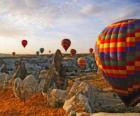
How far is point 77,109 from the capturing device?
20.9 meters

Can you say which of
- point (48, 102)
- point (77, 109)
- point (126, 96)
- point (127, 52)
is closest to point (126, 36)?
point (127, 52)

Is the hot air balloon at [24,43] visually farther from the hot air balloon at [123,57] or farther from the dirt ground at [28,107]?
the hot air balloon at [123,57]

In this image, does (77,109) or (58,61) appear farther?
(58,61)

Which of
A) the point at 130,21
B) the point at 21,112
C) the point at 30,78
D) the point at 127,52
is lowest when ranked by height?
the point at 21,112

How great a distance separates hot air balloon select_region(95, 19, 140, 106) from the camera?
2091cm

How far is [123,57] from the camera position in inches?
835

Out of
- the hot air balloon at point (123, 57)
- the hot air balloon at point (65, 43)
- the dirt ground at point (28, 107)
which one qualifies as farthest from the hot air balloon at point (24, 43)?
the hot air balloon at point (123, 57)

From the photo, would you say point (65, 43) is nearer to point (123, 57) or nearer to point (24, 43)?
point (24, 43)

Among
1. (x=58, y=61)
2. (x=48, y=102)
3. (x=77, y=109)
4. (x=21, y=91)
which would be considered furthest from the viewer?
(x=58, y=61)

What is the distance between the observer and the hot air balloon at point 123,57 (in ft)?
68.6

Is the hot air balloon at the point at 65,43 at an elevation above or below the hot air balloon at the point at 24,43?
below

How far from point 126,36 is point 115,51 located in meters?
1.14

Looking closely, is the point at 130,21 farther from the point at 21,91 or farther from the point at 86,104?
the point at 21,91

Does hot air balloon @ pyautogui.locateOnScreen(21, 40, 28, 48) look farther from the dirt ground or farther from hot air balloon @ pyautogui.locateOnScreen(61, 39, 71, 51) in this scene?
the dirt ground
